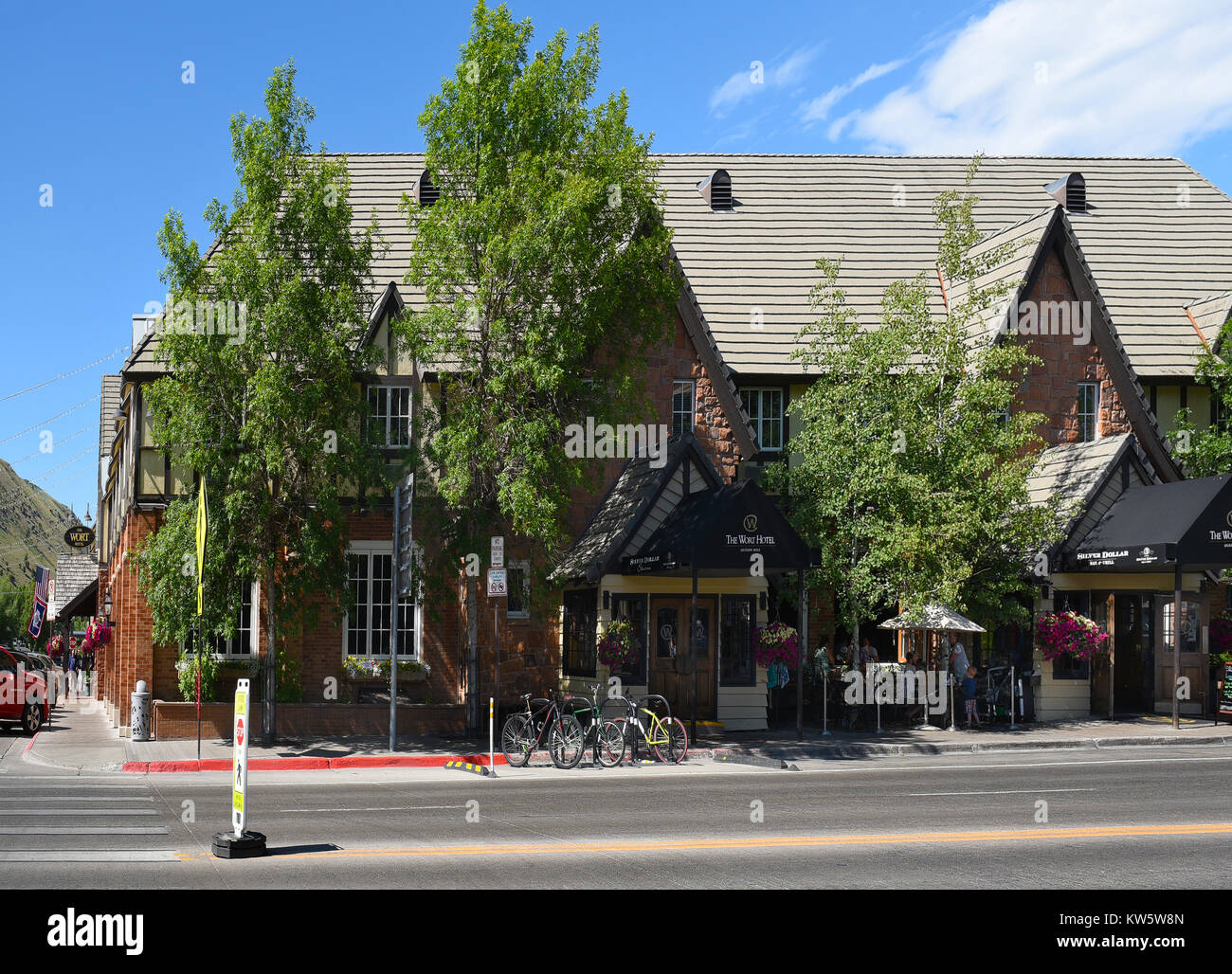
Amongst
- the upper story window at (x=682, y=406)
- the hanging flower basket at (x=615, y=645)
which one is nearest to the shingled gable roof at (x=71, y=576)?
the upper story window at (x=682, y=406)

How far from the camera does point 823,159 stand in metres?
38.9

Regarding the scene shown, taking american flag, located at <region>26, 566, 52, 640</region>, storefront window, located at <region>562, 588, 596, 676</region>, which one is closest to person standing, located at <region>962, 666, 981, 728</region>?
storefront window, located at <region>562, 588, 596, 676</region>

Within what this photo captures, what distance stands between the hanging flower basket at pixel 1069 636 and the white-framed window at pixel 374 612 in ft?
43.8

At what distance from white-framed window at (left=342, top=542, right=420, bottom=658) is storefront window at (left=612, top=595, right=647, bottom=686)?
4342 mm

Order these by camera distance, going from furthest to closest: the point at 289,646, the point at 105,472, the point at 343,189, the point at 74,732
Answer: the point at 105,472
the point at 74,732
the point at 289,646
the point at 343,189

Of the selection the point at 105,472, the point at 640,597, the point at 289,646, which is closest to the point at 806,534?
the point at 640,597

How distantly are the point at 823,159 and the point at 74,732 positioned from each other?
2644 centimetres

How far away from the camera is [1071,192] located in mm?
37406

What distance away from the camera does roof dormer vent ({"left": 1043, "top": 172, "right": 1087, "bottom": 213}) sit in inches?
1469

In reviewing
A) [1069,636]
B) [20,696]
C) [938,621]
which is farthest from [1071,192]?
[20,696]

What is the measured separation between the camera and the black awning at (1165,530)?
24.3m

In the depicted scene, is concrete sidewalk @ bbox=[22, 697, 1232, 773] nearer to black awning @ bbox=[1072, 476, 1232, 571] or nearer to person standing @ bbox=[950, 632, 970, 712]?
person standing @ bbox=[950, 632, 970, 712]

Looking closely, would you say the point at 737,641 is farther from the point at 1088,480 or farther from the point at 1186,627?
the point at 1186,627
